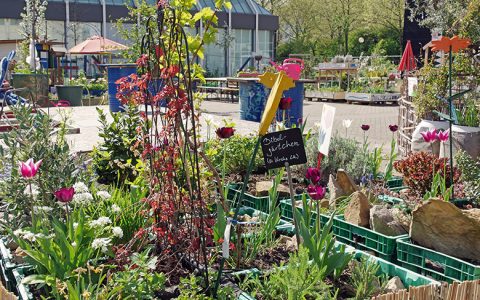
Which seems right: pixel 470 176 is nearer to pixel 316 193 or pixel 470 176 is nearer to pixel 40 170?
pixel 316 193

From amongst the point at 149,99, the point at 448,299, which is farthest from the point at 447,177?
the point at 149,99

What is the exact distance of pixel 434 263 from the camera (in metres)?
3.74

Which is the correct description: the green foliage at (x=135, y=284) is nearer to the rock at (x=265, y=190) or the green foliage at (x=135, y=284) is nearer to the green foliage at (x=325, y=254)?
the green foliage at (x=325, y=254)

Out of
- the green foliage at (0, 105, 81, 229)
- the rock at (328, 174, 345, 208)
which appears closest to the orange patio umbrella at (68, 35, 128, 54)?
the rock at (328, 174, 345, 208)

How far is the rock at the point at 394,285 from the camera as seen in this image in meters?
2.94

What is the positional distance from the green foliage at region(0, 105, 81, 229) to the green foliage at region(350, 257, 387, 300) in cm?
177

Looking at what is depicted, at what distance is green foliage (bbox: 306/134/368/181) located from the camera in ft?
17.9

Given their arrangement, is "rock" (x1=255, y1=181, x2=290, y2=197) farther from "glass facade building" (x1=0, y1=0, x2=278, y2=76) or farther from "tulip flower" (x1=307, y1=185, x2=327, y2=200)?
"glass facade building" (x1=0, y1=0, x2=278, y2=76)

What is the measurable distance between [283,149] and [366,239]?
4.73 feet

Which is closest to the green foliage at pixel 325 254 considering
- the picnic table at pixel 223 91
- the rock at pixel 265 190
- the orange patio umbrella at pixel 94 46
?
the rock at pixel 265 190

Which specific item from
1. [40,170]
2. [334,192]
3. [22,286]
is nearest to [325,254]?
[22,286]

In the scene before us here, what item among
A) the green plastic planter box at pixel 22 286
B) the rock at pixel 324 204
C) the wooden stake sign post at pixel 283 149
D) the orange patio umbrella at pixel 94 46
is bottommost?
the green plastic planter box at pixel 22 286

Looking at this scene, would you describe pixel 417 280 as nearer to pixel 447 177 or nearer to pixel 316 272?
pixel 316 272

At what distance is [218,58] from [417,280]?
33775 mm
